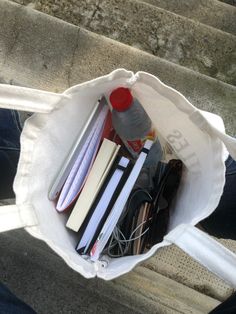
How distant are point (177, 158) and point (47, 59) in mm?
782

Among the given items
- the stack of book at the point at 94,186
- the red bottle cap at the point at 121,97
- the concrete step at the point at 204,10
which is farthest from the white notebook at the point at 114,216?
the concrete step at the point at 204,10

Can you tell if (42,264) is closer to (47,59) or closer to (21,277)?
(21,277)

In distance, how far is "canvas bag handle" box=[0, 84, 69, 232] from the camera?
0.79 meters

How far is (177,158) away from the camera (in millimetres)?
1057

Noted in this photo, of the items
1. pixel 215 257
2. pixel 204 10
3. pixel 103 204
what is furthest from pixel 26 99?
pixel 204 10

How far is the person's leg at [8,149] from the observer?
4.10 ft

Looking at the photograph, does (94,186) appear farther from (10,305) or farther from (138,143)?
(10,305)

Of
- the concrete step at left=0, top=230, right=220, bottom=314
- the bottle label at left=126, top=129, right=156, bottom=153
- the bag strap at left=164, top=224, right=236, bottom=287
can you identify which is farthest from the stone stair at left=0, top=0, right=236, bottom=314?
the bag strap at left=164, top=224, right=236, bottom=287

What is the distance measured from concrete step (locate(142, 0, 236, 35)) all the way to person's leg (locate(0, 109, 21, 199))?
1175 millimetres

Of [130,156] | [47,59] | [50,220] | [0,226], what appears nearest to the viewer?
[0,226]

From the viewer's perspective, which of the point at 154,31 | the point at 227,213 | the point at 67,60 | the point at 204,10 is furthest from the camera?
the point at 204,10

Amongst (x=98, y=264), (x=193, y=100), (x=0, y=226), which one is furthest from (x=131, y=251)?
(x=193, y=100)

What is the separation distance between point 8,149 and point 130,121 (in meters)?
0.47

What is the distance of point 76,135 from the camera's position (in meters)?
0.99
